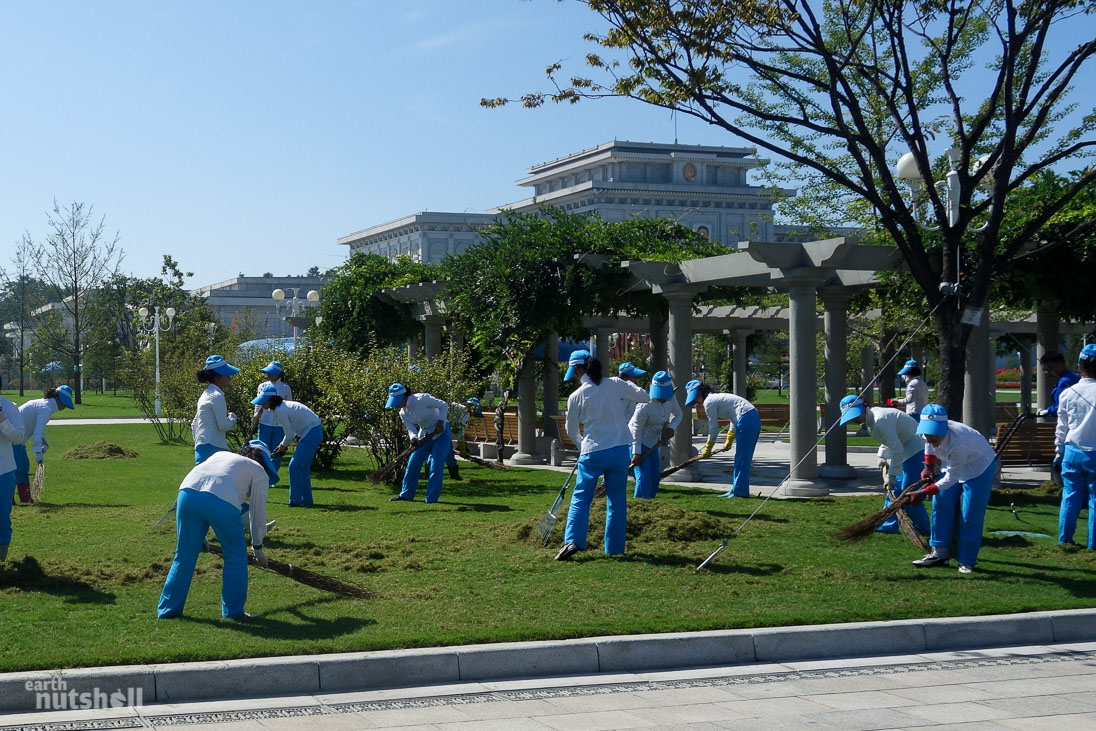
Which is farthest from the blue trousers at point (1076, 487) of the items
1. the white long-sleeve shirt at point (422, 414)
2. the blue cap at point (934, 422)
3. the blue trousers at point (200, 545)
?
the white long-sleeve shirt at point (422, 414)

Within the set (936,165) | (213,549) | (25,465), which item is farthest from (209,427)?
(936,165)

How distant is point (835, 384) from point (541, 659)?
11.9 m

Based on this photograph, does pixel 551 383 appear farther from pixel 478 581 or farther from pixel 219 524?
pixel 219 524

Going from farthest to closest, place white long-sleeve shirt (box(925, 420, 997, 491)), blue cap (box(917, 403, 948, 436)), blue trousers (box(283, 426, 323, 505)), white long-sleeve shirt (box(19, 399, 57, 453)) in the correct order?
1. blue trousers (box(283, 426, 323, 505))
2. white long-sleeve shirt (box(19, 399, 57, 453))
3. white long-sleeve shirt (box(925, 420, 997, 491))
4. blue cap (box(917, 403, 948, 436))

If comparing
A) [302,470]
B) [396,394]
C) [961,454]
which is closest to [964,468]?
[961,454]

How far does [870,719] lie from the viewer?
575 centimetres

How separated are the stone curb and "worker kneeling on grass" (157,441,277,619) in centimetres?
133

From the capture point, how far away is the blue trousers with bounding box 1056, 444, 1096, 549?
1034 centimetres

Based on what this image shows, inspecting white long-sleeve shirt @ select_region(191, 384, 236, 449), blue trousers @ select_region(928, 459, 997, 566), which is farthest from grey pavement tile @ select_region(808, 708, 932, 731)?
white long-sleeve shirt @ select_region(191, 384, 236, 449)

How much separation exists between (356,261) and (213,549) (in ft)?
61.7

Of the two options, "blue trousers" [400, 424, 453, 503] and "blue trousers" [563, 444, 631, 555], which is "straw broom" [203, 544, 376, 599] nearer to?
"blue trousers" [563, 444, 631, 555]

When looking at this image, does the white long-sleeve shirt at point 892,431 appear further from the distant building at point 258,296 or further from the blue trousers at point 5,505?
the distant building at point 258,296

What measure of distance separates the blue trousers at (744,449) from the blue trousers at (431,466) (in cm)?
377

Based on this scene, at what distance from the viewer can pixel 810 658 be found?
23.6 ft
